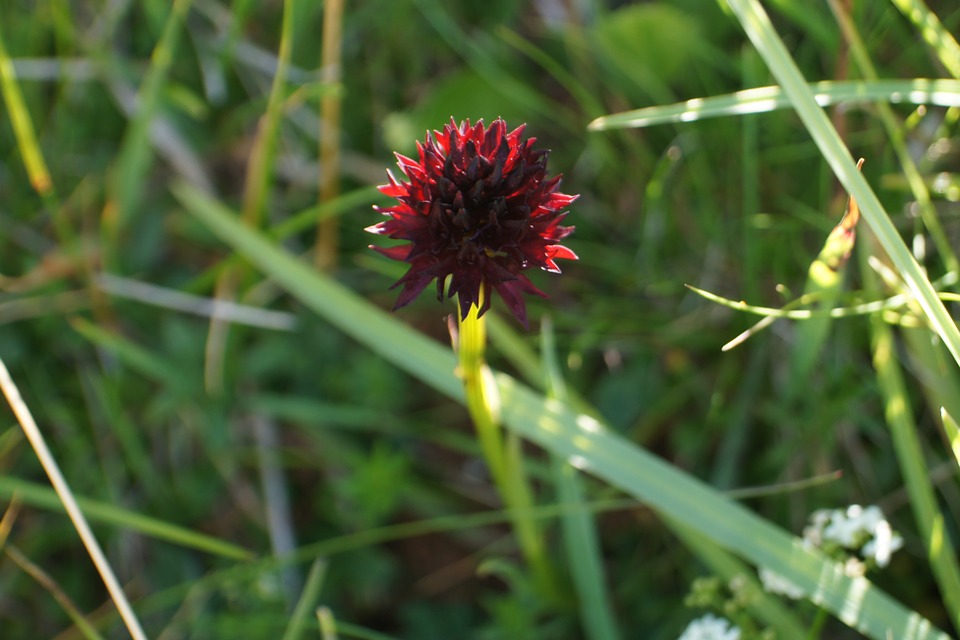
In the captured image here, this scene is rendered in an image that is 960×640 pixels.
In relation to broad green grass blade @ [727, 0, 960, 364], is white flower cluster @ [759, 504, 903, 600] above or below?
below

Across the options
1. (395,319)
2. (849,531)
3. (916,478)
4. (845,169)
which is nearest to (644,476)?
(849,531)

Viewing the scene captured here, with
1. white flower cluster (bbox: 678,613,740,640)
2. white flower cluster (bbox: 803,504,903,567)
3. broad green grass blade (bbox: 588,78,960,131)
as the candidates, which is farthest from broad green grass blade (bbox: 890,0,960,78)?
white flower cluster (bbox: 678,613,740,640)

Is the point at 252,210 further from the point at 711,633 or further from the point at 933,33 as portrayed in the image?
the point at 933,33

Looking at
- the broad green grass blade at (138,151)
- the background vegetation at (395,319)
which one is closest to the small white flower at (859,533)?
the background vegetation at (395,319)

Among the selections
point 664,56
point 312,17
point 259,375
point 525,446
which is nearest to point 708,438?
point 525,446

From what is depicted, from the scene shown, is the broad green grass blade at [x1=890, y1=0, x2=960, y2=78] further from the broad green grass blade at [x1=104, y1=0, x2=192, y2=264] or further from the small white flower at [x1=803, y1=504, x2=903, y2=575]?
the broad green grass blade at [x1=104, y1=0, x2=192, y2=264]

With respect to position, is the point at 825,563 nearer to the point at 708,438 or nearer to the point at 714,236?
the point at 708,438

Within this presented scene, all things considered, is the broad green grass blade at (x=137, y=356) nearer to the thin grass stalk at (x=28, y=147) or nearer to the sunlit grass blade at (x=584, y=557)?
the thin grass stalk at (x=28, y=147)
